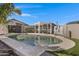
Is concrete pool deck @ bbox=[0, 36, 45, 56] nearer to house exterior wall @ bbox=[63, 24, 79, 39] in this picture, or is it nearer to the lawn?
the lawn

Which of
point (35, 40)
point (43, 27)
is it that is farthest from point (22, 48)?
point (43, 27)

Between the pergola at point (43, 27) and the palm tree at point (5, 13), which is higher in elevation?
the palm tree at point (5, 13)

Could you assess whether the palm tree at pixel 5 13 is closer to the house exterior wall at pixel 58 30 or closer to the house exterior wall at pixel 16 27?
the house exterior wall at pixel 16 27

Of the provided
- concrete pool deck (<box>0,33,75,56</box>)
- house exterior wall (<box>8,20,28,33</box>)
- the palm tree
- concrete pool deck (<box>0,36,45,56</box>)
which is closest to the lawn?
concrete pool deck (<box>0,33,75,56</box>)

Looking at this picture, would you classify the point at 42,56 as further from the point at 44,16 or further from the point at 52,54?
the point at 44,16

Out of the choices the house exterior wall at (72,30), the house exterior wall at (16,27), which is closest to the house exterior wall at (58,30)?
the house exterior wall at (72,30)

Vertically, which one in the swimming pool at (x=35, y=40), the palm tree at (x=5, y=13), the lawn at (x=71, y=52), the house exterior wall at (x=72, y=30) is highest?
the palm tree at (x=5, y=13)

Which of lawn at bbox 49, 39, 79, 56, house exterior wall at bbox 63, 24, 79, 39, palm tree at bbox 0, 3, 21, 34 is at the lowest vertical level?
lawn at bbox 49, 39, 79, 56

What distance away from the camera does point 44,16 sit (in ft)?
7.99

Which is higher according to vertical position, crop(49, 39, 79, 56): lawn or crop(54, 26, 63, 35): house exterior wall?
crop(54, 26, 63, 35): house exterior wall

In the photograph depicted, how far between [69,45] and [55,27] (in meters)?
0.23

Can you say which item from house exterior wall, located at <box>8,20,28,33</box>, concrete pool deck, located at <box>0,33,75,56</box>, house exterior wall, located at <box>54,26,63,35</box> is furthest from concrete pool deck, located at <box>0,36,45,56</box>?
house exterior wall, located at <box>54,26,63,35</box>

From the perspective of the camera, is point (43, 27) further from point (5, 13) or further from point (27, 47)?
point (5, 13)

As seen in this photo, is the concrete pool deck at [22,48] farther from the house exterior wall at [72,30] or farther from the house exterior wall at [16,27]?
the house exterior wall at [72,30]
